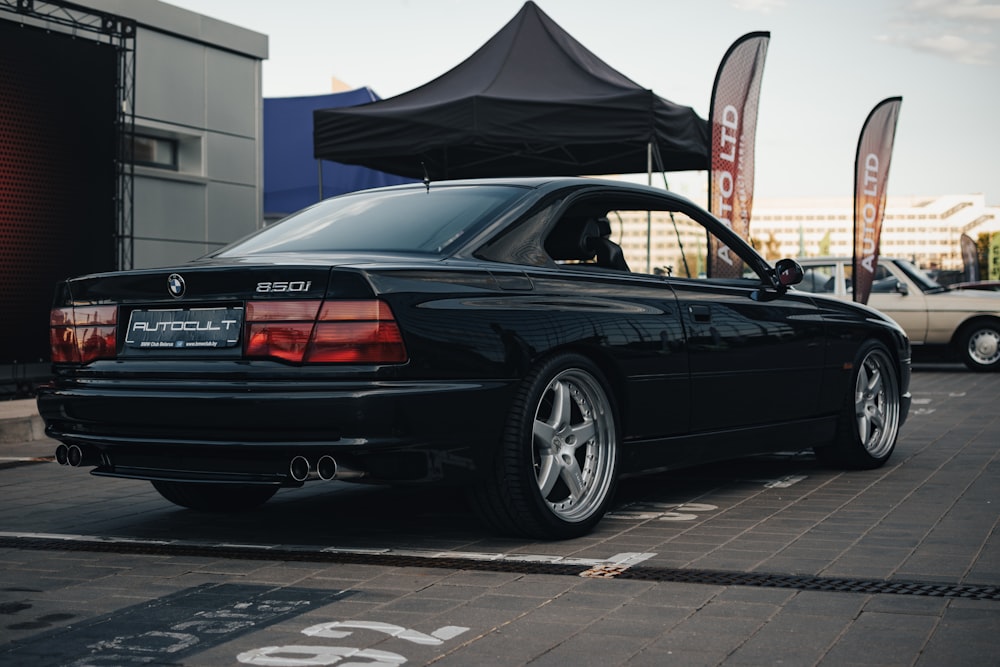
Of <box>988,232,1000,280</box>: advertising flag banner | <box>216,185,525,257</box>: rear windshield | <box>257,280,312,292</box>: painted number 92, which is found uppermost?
<box>988,232,1000,280</box>: advertising flag banner

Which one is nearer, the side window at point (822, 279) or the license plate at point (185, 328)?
the license plate at point (185, 328)

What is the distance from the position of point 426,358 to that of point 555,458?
0.79 meters

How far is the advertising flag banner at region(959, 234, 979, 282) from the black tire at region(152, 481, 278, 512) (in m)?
29.8

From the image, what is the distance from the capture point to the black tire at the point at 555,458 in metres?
4.73

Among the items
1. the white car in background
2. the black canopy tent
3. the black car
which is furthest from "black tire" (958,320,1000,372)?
the black car

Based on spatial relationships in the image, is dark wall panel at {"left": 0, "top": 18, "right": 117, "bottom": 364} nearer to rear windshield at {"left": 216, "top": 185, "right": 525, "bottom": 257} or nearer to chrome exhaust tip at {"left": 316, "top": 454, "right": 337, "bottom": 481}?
rear windshield at {"left": 216, "top": 185, "right": 525, "bottom": 257}

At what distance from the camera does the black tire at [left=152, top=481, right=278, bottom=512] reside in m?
5.83

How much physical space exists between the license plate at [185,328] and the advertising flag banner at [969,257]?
3080cm

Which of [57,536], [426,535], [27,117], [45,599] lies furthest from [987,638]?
[27,117]

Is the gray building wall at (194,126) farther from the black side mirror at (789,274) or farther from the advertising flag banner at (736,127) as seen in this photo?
the black side mirror at (789,274)

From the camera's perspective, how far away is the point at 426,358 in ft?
14.6

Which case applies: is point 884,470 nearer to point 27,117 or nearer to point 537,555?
point 537,555

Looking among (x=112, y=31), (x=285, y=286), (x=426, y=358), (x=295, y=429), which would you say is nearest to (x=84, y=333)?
(x=285, y=286)

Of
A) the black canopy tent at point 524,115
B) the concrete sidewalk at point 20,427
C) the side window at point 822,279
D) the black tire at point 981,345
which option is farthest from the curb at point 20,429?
the black tire at point 981,345
